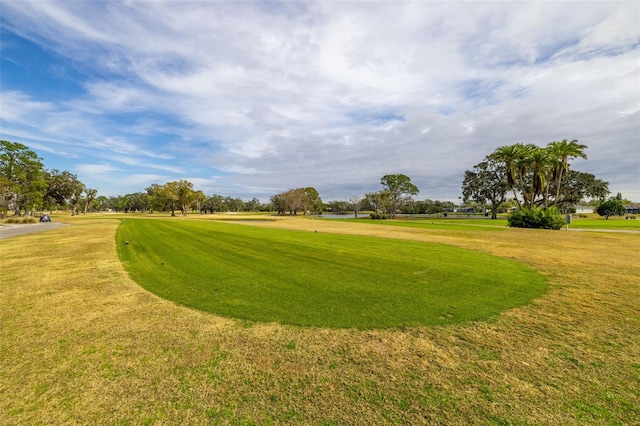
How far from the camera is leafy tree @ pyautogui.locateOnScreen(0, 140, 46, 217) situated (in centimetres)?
4878

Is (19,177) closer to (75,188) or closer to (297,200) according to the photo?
(75,188)

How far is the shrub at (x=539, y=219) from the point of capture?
86.1 feet

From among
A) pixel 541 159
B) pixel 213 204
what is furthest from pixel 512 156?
pixel 213 204

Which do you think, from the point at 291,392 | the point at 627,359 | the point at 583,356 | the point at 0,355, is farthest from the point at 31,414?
the point at 627,359

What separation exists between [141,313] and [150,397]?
3.04 metres

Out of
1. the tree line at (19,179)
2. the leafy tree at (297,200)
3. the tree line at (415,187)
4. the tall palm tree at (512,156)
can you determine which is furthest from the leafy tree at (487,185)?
the tree line at (19,179)

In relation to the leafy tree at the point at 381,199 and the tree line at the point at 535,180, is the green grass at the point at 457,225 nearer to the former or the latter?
the tree line at the point at 535,180

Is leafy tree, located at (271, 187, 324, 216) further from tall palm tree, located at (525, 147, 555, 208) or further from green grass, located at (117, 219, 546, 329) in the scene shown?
green grass, located at (117, 219, 546, 329)

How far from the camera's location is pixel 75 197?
264 feet

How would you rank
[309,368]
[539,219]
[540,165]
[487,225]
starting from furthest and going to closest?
[540,165]
[487,225]
[539,219]
[309,368]

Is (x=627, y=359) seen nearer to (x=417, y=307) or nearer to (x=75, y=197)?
(x=417, y=307)

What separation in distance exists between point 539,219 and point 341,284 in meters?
28.5

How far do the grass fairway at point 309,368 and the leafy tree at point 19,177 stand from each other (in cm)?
6374

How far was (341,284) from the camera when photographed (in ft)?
25.5
